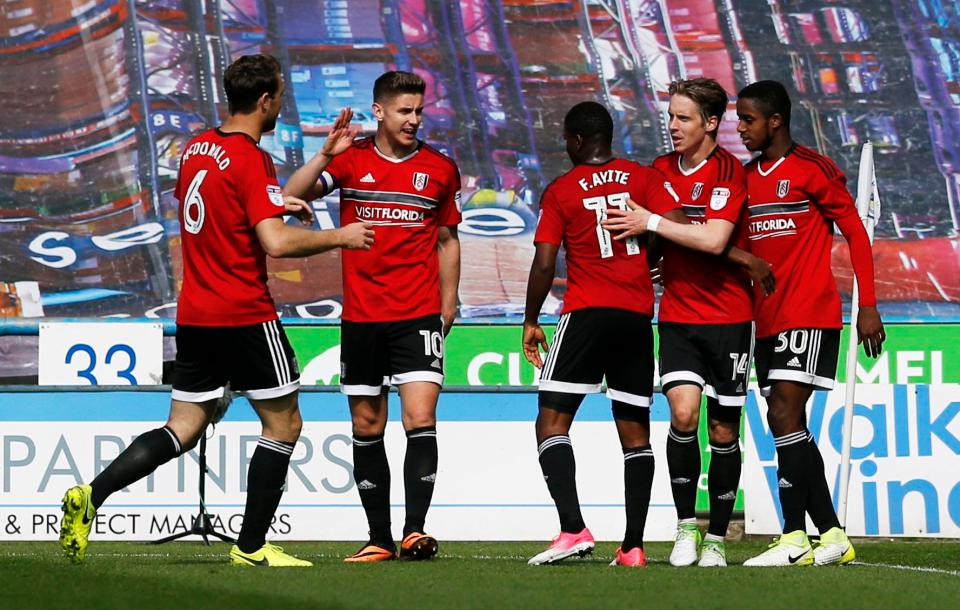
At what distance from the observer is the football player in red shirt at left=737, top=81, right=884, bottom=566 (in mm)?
7012

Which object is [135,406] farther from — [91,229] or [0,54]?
[0,54]

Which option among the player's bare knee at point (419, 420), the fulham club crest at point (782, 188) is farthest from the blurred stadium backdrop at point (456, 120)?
the fulham club crest at point (782, 188)

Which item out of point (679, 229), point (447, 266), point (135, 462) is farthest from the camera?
point (447, 266)

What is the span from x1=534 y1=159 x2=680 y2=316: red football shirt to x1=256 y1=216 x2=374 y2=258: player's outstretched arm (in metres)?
1.06

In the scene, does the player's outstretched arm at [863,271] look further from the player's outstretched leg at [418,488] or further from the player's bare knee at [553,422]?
the player's outstretched leg at [418,488]

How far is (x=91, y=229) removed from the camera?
18.3m

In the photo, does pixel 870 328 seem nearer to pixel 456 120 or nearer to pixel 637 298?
pixel 637 298

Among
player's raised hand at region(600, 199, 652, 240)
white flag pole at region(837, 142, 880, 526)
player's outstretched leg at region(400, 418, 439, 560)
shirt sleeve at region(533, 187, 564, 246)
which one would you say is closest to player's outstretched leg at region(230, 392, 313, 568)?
player's outstretched leg at region(400, 418, 439, 560)

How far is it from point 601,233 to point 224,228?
173 cm

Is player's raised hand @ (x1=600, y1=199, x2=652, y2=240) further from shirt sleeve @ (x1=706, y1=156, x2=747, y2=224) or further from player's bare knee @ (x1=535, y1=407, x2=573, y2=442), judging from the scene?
player's bare knee @ (x1=535, y1=407, x2=573, y2=442)

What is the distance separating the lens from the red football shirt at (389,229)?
698 cm

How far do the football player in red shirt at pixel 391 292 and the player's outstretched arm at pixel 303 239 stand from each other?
728 millimetres

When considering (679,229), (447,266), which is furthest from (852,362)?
(447,266)

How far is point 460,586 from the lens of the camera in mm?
5508
